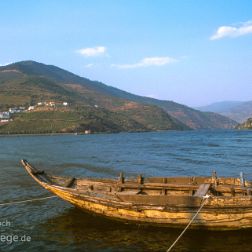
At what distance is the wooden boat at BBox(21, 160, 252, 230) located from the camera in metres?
16.9

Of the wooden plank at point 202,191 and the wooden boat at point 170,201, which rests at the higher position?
the wooden plank at point 202,191

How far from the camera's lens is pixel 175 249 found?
1612 cm

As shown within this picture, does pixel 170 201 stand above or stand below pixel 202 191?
below

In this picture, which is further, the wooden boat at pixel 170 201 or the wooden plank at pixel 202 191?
the wooden plank at pixel 202 191

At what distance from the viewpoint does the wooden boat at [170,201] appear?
1689 cm

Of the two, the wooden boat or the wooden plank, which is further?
the wooden plank

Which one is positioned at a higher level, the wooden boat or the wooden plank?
the wooden plank

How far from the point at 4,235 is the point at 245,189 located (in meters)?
12.8

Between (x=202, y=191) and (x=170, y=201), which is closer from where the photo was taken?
(x=170, y=201)

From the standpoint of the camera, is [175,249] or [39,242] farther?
[39,242]

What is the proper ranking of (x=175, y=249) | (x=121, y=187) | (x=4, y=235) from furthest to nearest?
(x=121, y=187) → (x=4, y=235) → (x=175, y=249)

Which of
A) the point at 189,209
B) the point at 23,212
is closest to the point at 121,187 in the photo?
the point at 189,209

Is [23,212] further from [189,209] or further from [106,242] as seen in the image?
[189,209]

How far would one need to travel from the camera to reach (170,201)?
17.4 meters
